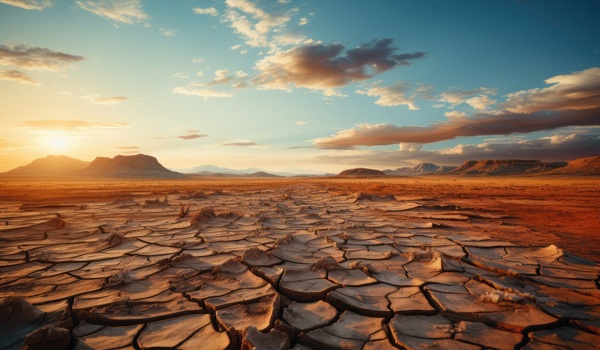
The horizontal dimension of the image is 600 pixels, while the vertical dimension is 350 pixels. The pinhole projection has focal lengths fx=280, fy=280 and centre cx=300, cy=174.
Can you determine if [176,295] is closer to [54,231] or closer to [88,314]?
[88,314]

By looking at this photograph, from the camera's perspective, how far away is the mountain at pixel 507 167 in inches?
3824

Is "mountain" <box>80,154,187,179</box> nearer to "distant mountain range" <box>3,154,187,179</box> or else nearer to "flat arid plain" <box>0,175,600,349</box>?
"distant mountain range" <box>3,154,187,179</box>

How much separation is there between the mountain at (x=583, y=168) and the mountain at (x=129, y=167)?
112 metres

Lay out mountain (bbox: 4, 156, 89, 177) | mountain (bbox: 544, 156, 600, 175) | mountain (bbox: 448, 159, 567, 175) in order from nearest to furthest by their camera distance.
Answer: mountain (bbox: 544, 156, 600, 175)
mountain (bbox: 4, 156, 89, 177)
mountain (bbox: 448, 159, 567, 175)

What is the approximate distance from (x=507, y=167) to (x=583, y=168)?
2252 cm

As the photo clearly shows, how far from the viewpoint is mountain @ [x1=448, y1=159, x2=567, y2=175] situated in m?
97.1

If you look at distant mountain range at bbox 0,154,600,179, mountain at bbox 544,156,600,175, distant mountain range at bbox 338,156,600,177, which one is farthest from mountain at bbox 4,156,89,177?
mountain at bbox 544,156,600,175

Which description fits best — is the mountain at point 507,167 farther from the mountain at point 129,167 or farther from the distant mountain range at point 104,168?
the distant mountain range at point 104,168

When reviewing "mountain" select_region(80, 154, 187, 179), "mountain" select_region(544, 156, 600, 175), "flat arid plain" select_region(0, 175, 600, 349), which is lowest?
"mountain" select_region(544, 156, 600, 175)

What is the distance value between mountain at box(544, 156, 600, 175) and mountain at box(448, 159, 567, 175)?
6.21 meters

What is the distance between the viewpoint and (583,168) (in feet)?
275

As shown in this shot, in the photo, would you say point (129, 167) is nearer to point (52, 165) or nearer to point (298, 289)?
point (52, 165)

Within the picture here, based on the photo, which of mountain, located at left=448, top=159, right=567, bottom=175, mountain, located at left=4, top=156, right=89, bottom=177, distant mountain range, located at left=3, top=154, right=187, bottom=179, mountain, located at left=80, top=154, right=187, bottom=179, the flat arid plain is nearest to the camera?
the flat arid plain

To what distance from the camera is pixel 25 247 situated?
4.06 m
